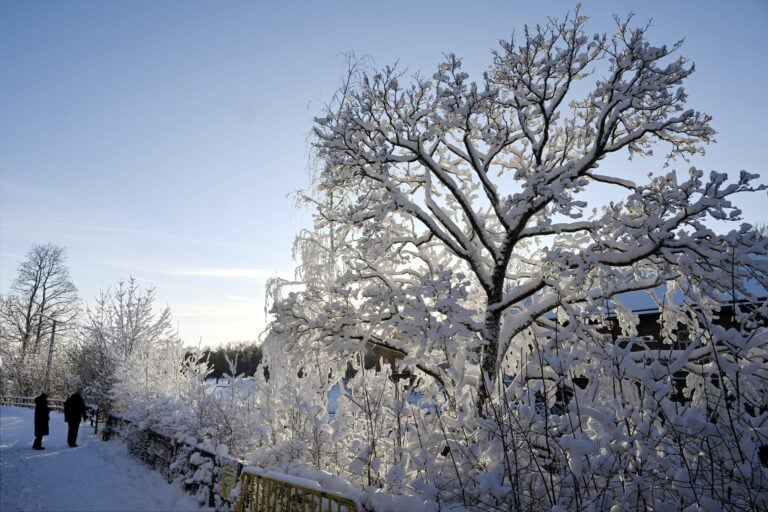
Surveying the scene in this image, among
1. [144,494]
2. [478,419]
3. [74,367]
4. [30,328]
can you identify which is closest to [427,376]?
[144,494]

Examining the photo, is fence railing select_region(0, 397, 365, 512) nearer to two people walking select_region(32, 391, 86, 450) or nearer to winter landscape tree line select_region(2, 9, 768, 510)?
winter landscape tree line select_region(2, 9, 768, 510)

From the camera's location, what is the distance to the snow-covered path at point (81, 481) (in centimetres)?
810

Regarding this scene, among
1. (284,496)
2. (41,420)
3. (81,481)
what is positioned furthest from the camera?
(41,420)

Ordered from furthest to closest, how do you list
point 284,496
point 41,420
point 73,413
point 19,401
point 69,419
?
point 19,401 < point 69,419 < point 73,413 < point 41,420 < point 284,496

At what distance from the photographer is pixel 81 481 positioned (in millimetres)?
9914

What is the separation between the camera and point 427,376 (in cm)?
1089

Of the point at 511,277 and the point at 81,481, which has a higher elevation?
the point at 511,277

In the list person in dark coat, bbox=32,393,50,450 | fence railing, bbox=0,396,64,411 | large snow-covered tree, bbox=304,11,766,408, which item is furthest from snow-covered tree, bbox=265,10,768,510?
fence railing, bbox=0,396,64,411

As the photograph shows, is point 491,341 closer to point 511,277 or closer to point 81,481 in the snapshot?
point 511,277

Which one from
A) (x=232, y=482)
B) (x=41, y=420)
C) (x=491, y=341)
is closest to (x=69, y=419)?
(x=41, y=420)

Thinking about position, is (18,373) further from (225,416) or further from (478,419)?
(478,419)

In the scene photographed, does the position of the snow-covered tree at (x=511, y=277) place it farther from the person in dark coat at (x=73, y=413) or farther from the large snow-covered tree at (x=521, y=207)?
the person in dark coat at (x=73, y=413)

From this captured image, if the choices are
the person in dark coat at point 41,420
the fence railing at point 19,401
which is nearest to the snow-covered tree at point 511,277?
the person in dark coat at point 41,420

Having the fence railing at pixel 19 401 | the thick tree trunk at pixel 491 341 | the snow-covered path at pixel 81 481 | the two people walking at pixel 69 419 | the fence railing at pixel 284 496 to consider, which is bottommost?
the fence railing at pixel 19 401
